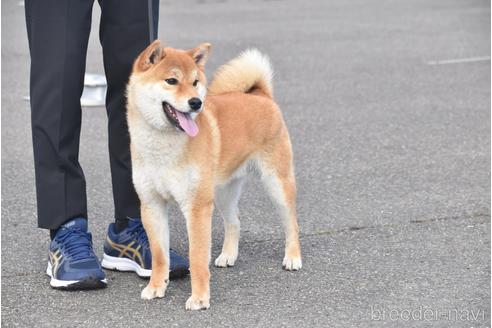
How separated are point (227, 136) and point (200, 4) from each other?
11.0m

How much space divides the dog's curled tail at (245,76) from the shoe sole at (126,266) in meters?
0.85

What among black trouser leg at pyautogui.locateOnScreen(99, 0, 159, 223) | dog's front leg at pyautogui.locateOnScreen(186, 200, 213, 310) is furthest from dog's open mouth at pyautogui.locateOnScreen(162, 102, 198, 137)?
black trouser leg at pyautogui.locateOnScreen(99, 0, 159, 223)

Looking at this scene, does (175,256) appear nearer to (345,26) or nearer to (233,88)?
(233,88)

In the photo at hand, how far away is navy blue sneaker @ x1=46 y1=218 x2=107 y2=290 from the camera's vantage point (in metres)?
3.60

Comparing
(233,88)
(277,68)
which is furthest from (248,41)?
(233,88)

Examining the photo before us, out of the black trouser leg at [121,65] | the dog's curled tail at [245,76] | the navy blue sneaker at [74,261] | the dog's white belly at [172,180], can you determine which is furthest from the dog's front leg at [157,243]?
the dog's curled tail at [245,76]

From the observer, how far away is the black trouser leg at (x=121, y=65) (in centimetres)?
371

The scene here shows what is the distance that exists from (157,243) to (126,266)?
33cm

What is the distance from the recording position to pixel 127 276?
12.5ft

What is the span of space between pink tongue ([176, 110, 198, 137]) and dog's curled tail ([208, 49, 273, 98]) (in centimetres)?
75

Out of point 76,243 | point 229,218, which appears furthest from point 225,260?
point 76,243

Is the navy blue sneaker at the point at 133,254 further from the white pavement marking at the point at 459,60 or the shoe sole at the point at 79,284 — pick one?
the white pavement marking at the point at 459,60

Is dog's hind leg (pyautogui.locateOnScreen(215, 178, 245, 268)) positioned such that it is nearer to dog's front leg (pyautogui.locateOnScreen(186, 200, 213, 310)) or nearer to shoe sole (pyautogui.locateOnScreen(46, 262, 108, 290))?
dog's front leg (pyautogui.locateOnScreen(186, 200, 213, 310))

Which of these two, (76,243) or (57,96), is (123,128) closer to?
(57,96)
